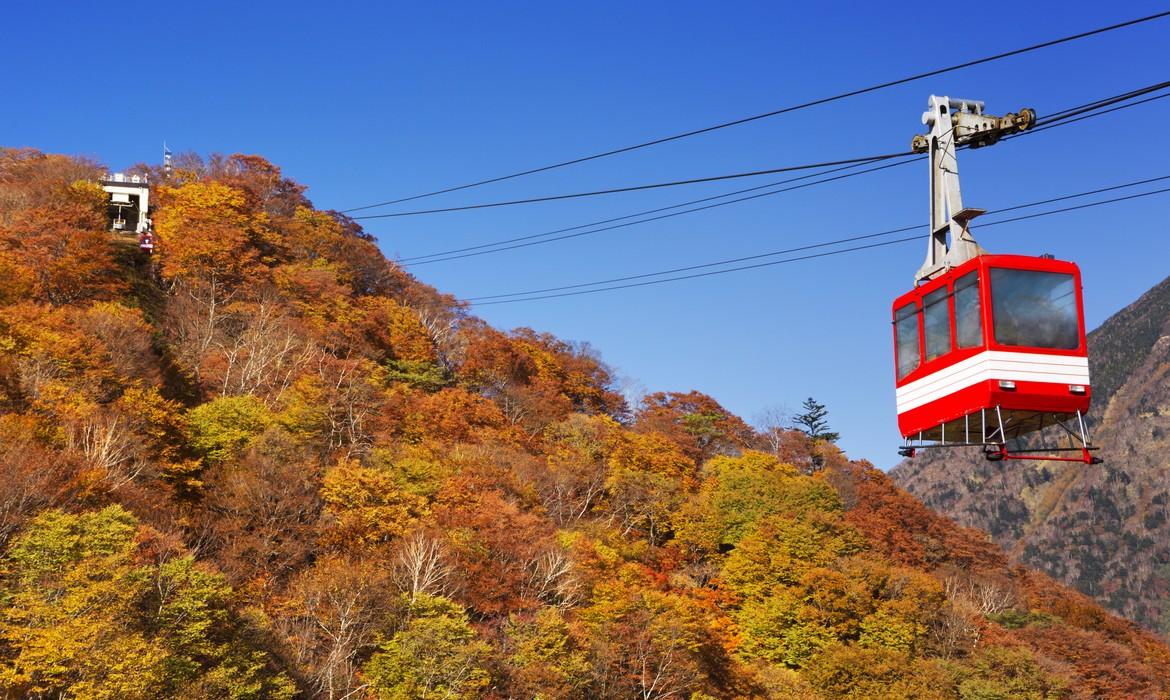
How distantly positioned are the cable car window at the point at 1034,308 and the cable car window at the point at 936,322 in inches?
27.1

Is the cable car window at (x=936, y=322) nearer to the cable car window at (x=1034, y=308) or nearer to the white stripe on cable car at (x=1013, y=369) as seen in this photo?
the white stripe on cable car at (x=1013, y=369)

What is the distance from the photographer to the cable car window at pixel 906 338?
42.0ft

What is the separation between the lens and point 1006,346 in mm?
11523

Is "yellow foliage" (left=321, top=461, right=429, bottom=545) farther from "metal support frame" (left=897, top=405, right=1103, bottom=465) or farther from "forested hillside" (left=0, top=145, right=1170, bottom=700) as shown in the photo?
"metal support frame" (left=897, top=405, right=1103, bottom=465)

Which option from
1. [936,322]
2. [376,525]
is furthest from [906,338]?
[376,525]

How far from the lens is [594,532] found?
4103 centimetres

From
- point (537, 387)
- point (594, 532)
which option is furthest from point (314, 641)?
point (537, 387)

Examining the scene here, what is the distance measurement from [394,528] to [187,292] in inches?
899

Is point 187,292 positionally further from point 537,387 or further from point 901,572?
point 901,572

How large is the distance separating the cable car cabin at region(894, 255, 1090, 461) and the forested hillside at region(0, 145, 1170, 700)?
1731cm

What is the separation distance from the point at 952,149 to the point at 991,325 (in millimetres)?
1992

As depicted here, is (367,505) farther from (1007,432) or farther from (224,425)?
(1007,432)

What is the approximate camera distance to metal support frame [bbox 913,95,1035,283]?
11750 mm

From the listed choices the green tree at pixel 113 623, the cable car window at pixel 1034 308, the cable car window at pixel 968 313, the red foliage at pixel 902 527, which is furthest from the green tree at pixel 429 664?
the red foliage at pixel 902 527
